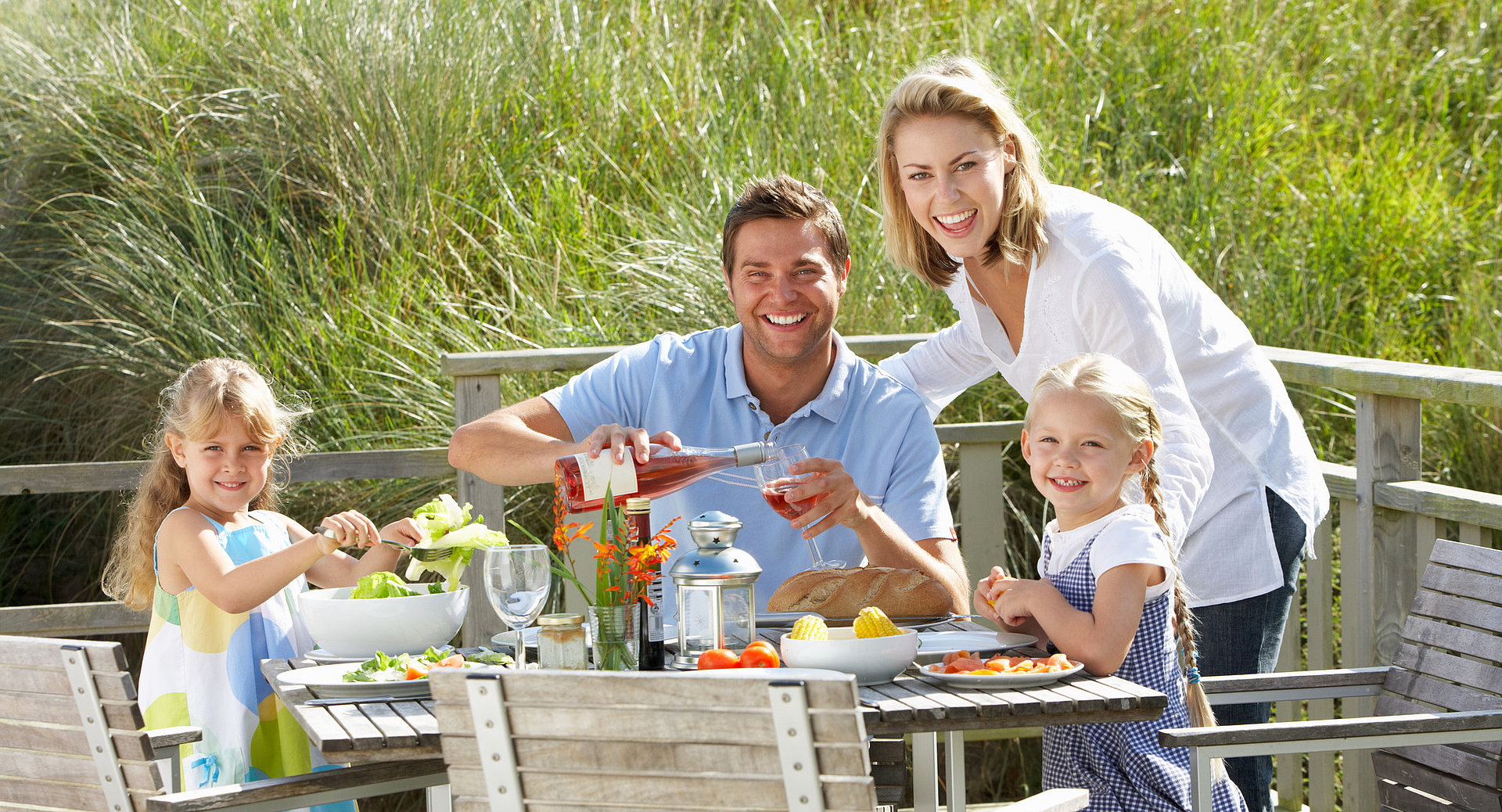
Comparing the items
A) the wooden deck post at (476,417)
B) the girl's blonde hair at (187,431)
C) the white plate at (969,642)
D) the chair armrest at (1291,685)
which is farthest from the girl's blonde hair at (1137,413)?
the wooden deck post at (476,417)

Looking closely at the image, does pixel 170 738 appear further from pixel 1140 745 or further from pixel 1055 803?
pixel 1140 745

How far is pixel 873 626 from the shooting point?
5.99 feet

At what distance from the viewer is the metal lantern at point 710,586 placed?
1.89 meters

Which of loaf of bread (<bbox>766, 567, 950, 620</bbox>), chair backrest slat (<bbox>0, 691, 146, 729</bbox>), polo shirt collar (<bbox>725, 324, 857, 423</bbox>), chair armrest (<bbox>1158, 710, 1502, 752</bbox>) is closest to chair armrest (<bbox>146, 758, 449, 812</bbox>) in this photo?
chair backrest slat (<bbox>0, 691, 146, 729</bbox>)

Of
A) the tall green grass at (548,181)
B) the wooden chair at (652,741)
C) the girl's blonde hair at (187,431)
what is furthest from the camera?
the tall green grass at (548,181)

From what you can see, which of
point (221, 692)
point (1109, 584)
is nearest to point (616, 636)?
point (1109, 584)

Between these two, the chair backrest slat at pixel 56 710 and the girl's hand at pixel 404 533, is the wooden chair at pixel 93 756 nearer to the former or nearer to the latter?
the chair backrest slat at pixel 56 710

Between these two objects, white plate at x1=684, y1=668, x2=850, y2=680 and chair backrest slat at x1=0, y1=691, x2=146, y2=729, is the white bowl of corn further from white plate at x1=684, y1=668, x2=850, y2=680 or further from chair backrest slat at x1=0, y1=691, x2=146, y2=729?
chair backrest slat at x1=0, y1=691, x2=146, y2=729

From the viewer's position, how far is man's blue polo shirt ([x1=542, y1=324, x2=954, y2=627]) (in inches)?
106

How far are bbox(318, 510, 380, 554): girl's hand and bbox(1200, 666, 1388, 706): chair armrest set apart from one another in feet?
4.64

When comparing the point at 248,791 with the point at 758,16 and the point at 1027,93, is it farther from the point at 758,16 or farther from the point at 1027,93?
the point at 758,16

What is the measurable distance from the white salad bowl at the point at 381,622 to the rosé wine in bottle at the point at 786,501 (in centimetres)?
54

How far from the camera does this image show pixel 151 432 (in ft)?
15.9

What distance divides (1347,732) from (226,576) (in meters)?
1.82
